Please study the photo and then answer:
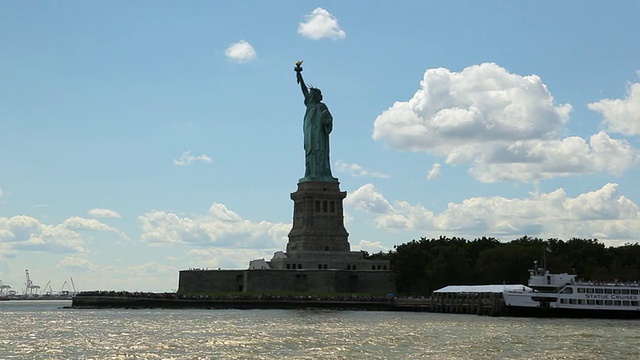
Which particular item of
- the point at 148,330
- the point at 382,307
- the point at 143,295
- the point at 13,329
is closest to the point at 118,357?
the point at 148,330

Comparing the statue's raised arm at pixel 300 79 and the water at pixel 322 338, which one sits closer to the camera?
the water at pixel 322 338

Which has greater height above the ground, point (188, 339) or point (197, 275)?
point (197, 275)

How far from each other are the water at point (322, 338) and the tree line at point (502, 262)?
34934 millimetres

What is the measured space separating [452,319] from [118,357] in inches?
2181

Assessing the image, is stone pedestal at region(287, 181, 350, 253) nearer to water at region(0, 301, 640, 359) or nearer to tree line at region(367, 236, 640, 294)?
tree line at region(367, 236, 640, 294)

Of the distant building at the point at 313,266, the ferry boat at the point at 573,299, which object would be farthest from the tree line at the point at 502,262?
the ferry boat at the point at 573,299

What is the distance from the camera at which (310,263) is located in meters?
171

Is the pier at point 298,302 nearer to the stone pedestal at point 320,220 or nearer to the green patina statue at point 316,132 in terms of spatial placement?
the stone pedestal at point 320,220

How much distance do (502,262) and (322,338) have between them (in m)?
74.5

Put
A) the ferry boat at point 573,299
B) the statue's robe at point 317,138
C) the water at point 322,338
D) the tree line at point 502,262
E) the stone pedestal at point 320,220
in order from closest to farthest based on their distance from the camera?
1. the water at point 322,338
2. the ferry boat at point 573,299
3. the tree line at point 502,262
4. the stone pedestal at point 320,220
5. the statue's robe at point 317,138

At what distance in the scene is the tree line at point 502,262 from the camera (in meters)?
160

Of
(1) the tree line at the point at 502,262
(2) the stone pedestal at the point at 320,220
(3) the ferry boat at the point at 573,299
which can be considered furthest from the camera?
(2) the stone pedestal at the point at 320,220

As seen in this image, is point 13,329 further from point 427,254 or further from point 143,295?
point 427,254

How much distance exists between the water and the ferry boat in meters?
3.51
